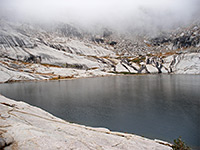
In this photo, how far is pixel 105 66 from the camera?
14688 centimetres

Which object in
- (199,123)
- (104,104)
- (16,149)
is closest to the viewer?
(16,149)

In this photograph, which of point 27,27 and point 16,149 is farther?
point 27,27

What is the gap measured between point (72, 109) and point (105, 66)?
381 feet

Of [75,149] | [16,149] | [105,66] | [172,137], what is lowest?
[172,137]

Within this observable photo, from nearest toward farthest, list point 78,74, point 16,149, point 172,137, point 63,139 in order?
point 16,149, point 63,139, point 172,137, point 78,74

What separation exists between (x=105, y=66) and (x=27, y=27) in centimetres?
11284

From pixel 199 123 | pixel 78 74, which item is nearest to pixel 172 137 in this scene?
pixel 199 123

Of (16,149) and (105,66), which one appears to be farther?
(105,66)

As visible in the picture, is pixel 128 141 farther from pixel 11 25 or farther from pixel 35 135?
pixel 11 25

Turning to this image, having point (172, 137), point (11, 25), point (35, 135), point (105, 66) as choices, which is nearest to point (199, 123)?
point (172, 137)

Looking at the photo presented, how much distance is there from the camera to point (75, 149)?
8.30m

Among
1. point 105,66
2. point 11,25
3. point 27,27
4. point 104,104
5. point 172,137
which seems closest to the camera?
point 172,137

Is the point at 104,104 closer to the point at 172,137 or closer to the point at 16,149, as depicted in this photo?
the point at 172,137

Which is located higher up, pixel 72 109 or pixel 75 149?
pixel 75 149
